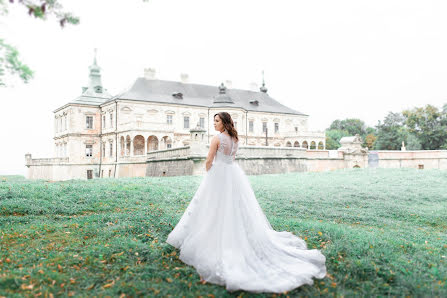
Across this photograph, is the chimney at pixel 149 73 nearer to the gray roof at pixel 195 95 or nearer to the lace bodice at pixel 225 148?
the gray roof at pixel 195 95

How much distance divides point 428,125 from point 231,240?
5478 centimetres

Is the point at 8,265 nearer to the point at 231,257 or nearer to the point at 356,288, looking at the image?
the point at 231,257

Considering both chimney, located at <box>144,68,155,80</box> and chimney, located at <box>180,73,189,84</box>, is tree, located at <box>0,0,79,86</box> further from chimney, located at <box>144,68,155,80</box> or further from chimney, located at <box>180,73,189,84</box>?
chimney, located at <box>180,73,189,84</box>

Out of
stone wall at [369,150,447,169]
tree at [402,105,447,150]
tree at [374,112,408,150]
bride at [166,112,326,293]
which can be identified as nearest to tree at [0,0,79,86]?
bride at [166,112,326,293]

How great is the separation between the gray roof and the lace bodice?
39126 mm

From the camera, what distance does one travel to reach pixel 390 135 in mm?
57906

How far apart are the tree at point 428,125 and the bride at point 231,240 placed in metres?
52.5

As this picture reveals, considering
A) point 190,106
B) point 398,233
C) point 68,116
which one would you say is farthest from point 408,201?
point 68,116

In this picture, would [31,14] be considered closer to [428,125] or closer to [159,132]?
[159,132]

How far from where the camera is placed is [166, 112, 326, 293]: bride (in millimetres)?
4047

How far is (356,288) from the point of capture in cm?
410

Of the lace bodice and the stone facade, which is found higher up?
the stone facade

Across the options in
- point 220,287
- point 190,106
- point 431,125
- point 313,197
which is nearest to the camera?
point 220,287

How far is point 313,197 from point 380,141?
53.7 m
